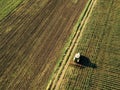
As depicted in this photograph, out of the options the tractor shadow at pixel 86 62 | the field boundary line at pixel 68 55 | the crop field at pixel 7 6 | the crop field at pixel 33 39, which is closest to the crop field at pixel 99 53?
the tractor shadow at pixel 86 62

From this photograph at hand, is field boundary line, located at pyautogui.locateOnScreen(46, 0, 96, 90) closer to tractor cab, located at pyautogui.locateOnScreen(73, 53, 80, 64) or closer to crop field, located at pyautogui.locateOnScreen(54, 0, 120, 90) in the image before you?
crop field, located at pyautogui.locateOnScreen(54, 0, 120, 90)

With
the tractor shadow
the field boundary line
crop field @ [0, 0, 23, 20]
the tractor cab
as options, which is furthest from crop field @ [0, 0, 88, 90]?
the tractor shadow

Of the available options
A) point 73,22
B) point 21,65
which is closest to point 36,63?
point 21,65

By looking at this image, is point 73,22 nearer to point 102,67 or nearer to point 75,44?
point 75,44

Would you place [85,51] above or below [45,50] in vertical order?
below

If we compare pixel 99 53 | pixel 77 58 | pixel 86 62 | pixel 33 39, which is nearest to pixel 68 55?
pixel 77 58

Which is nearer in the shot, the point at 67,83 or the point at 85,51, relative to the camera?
the point at 67,83

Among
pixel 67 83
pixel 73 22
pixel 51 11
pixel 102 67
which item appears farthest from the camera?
pixel 51 11
